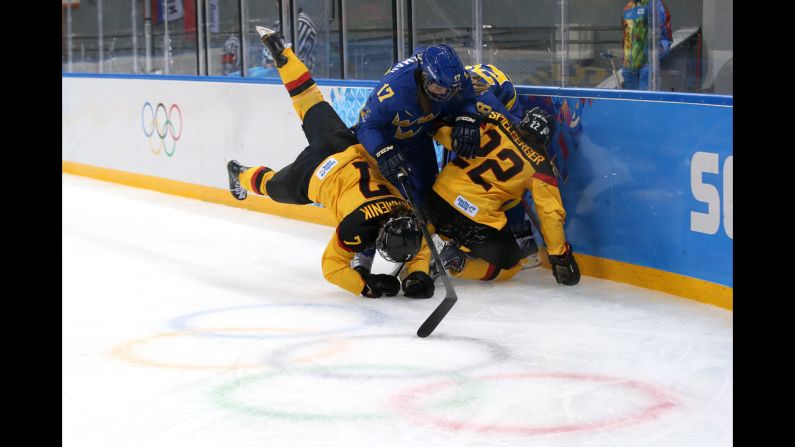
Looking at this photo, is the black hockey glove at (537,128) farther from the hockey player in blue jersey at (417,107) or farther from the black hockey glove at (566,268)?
the black hockey glove at (566,268)

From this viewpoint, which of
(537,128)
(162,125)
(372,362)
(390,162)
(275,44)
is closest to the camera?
(372,362)

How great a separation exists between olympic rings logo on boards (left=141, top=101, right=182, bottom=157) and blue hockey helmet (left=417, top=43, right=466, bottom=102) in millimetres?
4532

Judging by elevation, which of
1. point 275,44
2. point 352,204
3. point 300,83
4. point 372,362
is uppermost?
point 275,44

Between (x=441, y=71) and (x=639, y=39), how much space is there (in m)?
1.99

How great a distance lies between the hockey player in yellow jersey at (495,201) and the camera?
503cm

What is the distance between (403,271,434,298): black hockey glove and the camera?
4.79 meters

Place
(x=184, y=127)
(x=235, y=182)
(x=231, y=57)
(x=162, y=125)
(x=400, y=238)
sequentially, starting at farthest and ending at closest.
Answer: (x=231, y=57) < (x=162, y=125) < (x=184, y=127) < (x=235, y=182) < (x=400, y=238)

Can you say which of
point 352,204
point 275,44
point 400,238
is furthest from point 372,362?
point 275,44

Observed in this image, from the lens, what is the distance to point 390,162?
4.77 m

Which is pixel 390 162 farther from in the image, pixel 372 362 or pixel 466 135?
pixel 372 362

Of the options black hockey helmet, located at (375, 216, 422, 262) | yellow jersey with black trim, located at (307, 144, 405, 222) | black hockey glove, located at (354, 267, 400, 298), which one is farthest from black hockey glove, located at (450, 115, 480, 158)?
black hockey glove, located at (354, 267, 400, 298)
